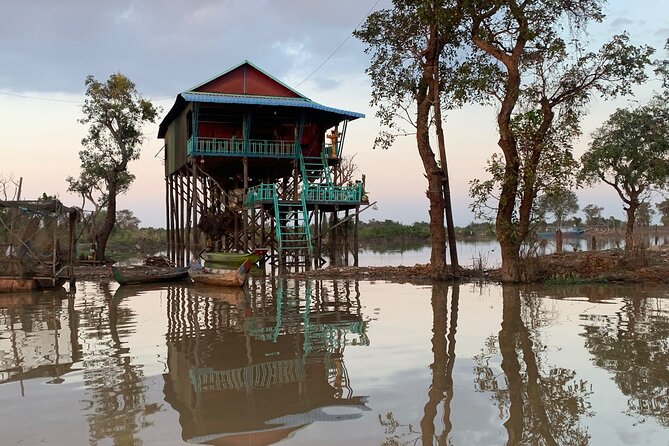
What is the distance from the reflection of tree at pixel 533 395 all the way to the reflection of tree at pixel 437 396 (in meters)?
0.38

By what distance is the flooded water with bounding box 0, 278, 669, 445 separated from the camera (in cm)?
488

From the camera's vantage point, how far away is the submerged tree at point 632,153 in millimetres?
23312

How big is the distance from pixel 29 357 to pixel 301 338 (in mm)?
3659

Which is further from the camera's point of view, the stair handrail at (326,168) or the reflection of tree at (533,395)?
the stair handrail at (326,168)

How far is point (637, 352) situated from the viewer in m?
7.45

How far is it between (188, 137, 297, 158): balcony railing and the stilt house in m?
0.04

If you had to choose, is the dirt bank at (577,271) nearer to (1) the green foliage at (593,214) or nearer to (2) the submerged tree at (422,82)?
(2) the submerged tree at (422,82)

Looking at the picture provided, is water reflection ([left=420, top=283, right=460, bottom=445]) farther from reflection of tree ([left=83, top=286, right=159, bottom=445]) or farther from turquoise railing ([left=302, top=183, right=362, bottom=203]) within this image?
turquoise railing ([left=302, top=183, right=362, bottom=203])

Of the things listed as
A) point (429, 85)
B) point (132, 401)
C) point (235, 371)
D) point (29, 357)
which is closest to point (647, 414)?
point (235, 371)

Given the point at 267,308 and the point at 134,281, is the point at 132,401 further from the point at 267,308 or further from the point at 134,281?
the point at 134,281

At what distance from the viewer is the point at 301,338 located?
8.83 meters

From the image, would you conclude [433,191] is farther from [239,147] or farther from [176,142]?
[176,142]

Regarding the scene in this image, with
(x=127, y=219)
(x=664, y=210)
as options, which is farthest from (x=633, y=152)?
(x=127, y=219)

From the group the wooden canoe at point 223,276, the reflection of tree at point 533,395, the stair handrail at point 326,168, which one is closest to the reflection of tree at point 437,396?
the reflection of tree at point 533,395
